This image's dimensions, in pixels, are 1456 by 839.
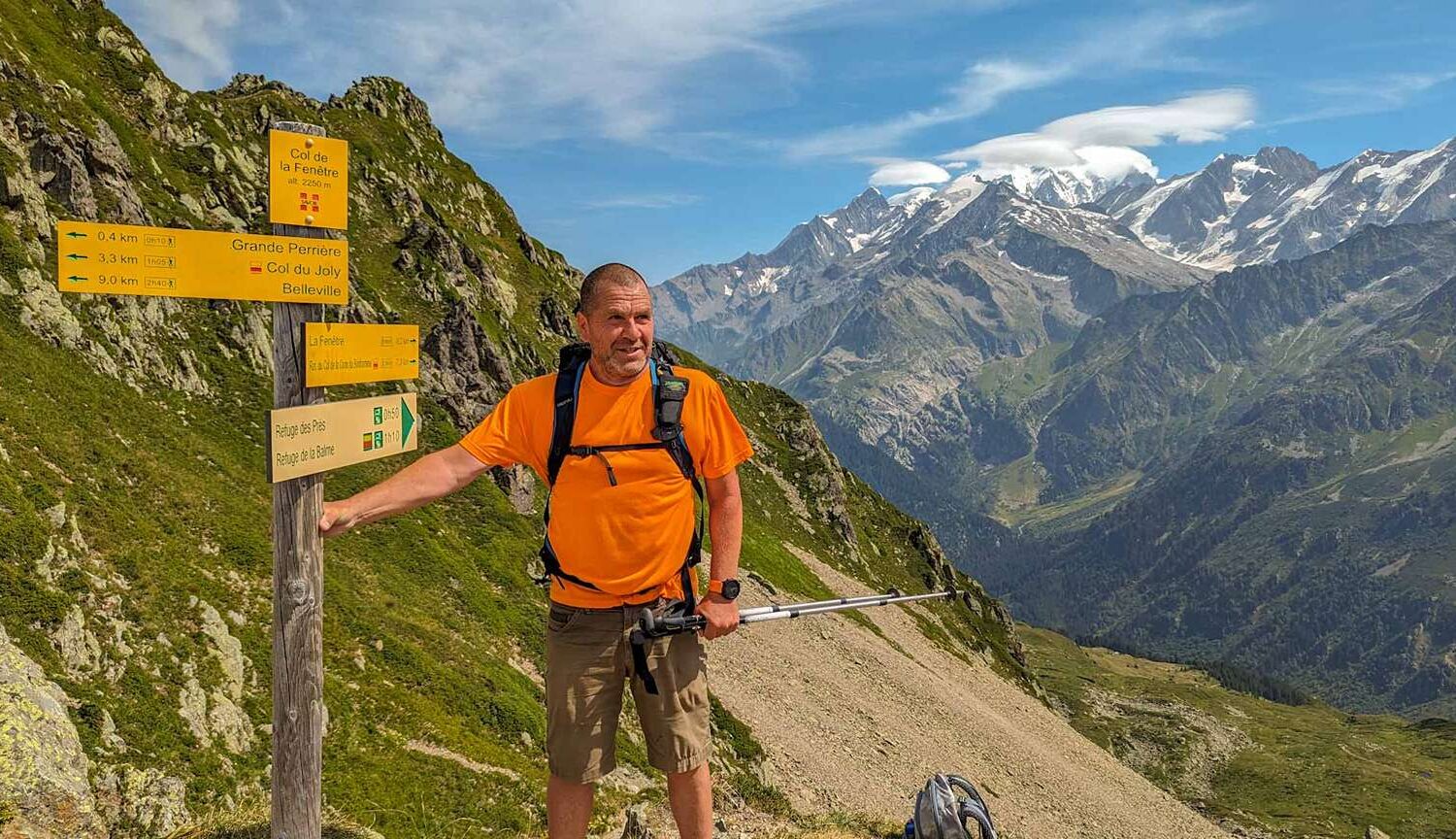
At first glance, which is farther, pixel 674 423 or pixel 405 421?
pixel 405 421

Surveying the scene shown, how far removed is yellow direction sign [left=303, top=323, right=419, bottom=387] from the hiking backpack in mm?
1657

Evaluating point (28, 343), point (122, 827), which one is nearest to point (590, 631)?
point (122, 827)

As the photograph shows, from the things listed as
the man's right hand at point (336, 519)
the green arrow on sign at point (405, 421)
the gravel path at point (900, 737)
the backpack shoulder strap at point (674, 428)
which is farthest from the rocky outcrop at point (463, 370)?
the backpack shoulder strap at point (674, 428)

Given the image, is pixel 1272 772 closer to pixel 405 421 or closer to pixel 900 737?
pixel 900 737

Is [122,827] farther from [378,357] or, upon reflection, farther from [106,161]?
[106,161]

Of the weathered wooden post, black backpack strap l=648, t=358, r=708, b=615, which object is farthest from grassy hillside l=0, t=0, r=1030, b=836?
black backpack strap l=648, t=358, r=708, b=615

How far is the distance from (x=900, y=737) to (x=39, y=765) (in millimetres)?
40754

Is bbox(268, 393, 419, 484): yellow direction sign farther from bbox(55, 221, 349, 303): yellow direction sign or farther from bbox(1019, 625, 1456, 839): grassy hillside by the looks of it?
bbox(1019, 625, 1456, 839): grassy hillside

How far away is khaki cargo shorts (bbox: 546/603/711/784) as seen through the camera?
734 cm

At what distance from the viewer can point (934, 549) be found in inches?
4638

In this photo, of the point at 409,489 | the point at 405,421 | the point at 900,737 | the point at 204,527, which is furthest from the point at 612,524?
the point at 900,737

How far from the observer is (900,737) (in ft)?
140

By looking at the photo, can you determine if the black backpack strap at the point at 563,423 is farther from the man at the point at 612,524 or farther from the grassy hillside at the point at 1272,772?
the grassy hillside at the point at 1272,772

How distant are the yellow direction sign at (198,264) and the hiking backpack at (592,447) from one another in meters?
2.19
